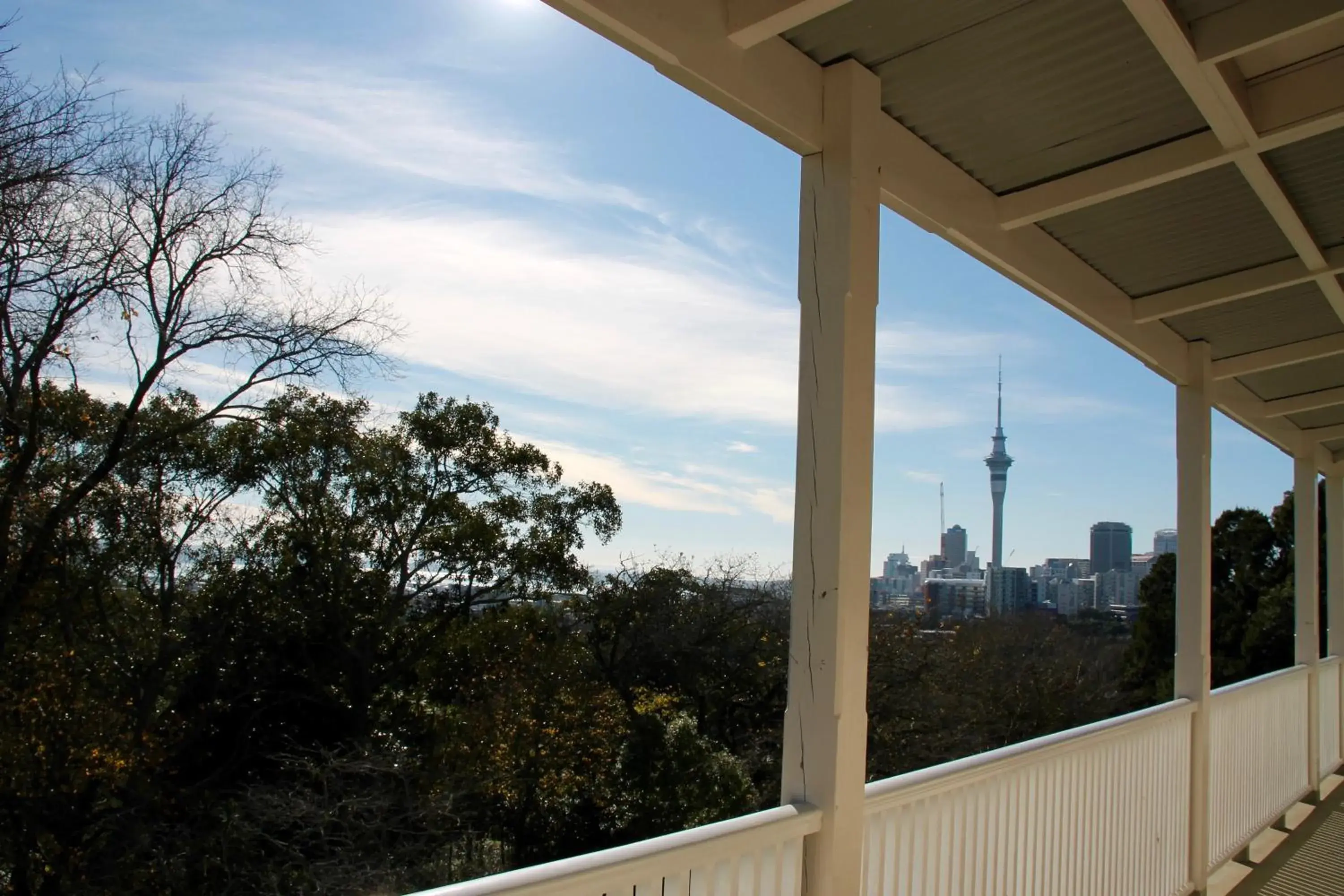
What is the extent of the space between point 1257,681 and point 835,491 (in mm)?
4244

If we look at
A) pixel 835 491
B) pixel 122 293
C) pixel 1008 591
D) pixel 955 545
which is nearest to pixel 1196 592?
pixel 835 491

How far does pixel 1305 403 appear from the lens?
527 cm

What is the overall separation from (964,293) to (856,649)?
101ft

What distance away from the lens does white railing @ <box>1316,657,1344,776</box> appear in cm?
638

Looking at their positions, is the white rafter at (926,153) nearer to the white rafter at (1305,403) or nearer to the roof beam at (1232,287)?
the roof beam at (1232,287)

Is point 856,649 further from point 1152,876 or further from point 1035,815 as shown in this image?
point 1152,876

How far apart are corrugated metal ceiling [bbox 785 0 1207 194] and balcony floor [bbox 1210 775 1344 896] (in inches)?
138

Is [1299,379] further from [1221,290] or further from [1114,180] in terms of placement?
[1114,180]

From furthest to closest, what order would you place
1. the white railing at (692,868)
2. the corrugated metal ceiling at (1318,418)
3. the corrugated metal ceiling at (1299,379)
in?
the corrugated metal ceiling at (1318,418), the corrugated metal ceiling at (1299,379), the white railing at (692,868)

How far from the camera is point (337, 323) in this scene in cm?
1241

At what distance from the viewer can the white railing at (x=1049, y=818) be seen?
209 cm

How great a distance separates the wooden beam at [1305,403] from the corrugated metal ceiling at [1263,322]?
1187mm

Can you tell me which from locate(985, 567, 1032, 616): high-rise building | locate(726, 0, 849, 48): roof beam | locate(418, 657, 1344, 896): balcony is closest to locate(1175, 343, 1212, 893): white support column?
locate(418, 657, 1344, 896): balcony

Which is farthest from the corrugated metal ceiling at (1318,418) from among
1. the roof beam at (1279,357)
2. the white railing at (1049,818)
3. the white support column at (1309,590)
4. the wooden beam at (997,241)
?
the white railing at (1049,818)
